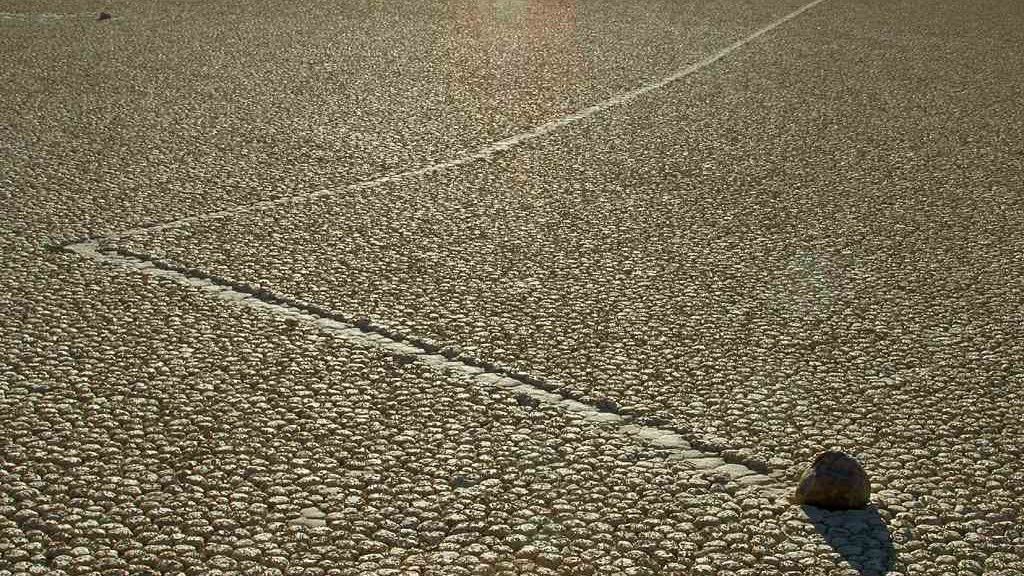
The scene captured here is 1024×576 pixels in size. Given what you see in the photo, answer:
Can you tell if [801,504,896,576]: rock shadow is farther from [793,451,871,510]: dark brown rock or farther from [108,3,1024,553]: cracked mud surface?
[108,3,1024,553]: cracked mud surface

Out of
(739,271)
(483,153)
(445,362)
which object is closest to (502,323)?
(445,362)

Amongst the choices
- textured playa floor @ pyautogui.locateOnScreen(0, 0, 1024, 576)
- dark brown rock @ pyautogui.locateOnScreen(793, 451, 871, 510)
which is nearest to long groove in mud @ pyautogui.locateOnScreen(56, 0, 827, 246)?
textured playa floor @ pyautogui.locateOnScreen(0, 0, 1024, 576)

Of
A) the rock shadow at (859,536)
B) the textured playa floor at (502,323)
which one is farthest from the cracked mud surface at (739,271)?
the rock shadow at (859,536)

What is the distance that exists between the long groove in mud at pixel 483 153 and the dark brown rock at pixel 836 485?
3.07 meters

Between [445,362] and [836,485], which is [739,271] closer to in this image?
[445,362]

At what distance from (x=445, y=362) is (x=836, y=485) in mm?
1328

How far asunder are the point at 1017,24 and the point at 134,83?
26.2ft

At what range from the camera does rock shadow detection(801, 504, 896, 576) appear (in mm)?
2881

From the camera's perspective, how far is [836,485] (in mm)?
3105

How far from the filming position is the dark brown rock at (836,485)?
3.10 metres

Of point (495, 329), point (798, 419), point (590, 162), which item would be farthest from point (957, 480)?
point (590, 162)

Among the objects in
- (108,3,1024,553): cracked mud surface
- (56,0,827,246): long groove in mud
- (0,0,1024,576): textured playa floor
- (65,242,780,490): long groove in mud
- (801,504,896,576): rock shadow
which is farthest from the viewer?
(56,0,827,246): long groove in mud

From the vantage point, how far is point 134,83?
8.42m

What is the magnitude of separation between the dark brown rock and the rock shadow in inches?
0.7
